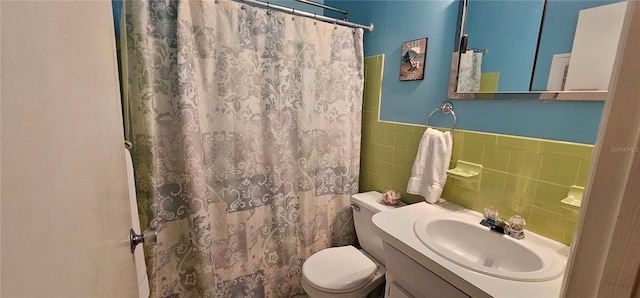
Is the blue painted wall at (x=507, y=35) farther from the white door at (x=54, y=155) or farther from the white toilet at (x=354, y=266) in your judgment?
the white door at (x=54, y=155)

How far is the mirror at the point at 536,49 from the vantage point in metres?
0.89

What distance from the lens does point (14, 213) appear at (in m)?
0.19

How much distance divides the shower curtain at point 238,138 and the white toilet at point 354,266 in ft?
0.77

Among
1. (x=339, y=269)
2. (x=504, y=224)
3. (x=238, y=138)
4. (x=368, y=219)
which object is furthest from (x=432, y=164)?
(x=238, y=138)

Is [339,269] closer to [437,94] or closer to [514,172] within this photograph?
[514,172]

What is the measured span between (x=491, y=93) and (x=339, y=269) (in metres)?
1.16

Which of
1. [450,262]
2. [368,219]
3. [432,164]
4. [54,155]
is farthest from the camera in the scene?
[368,219]

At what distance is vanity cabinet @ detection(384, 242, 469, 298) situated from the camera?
0.91 m

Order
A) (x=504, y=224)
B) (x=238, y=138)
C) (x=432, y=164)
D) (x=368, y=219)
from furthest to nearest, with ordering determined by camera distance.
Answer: (x=368, y=219) → (x=238, y=138) → (x=432, y=164) → (x=504, y=224)

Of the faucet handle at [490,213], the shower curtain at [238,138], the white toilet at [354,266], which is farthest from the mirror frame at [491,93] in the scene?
the white toilet at [354,266]

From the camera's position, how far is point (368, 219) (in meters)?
1.62

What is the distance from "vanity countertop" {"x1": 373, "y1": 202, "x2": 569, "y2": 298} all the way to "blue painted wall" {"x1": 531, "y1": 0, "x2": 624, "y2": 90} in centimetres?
61

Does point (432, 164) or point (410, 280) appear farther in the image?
point (432, 164)

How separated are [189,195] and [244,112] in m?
0.51
